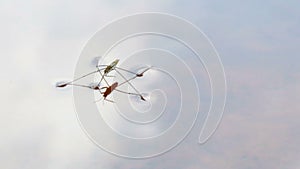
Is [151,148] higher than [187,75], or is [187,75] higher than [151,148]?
[187,75]

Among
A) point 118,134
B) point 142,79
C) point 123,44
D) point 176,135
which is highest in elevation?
point 123,44

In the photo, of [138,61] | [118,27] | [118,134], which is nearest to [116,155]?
[118,134]

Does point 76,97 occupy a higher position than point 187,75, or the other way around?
point 76,97

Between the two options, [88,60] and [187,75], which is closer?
[88,60]

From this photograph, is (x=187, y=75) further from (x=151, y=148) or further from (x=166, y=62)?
(x=151, y=148)

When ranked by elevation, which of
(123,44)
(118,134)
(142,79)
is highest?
(123,44)

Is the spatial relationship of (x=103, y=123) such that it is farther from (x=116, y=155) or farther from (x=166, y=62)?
(x=166, y=62)

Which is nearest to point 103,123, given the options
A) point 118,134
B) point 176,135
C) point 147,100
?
point 118,134
